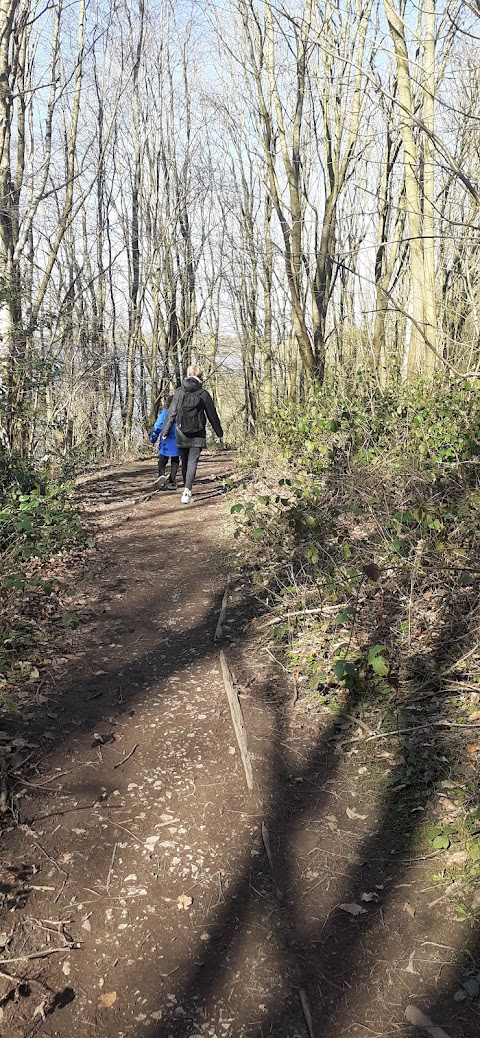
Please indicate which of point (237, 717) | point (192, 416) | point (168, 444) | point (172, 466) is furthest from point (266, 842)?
point (172, 466)

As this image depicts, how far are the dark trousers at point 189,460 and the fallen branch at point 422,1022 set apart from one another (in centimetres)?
801

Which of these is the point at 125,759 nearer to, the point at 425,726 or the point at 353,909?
the point at 353,909

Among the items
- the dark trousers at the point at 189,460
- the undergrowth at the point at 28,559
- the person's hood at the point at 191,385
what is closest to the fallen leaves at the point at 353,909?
the undergrowth at the point at 28,559

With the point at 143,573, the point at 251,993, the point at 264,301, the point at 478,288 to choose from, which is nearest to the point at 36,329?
the point at 143,573

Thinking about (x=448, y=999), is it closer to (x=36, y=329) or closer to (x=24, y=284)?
(x=36, y=329)

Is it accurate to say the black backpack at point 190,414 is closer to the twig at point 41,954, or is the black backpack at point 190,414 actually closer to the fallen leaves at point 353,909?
the fallen leaves at point 353,909

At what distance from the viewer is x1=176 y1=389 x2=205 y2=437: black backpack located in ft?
32.2

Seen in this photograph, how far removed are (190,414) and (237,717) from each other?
608cm

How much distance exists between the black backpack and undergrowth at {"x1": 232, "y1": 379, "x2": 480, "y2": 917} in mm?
2076

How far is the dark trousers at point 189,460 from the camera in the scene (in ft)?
32.7

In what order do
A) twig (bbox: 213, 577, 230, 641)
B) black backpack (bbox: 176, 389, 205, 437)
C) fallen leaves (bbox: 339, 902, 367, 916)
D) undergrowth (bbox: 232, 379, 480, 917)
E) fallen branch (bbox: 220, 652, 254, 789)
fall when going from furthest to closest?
black backpack (bbox: 176, 389, 205, 437)
twig (bbox: 213, 577, 230, 641)
fallen branch (bbox: 220, 652, 254, 789)
undergrowth (bbox: 232, 379, 480, 917)
fallen leaves (bbox: 339, 902, 367, 916)

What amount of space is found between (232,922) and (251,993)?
365 mm

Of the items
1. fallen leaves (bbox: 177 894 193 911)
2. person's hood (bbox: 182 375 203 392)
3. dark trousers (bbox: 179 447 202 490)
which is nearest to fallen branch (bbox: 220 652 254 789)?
fallen leaves (bbox: 177 894 193 911)

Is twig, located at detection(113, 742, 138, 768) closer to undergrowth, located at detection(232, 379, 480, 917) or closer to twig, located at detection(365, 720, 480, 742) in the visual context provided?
undergrowth, located at detection(232, 379, 480, 917)
